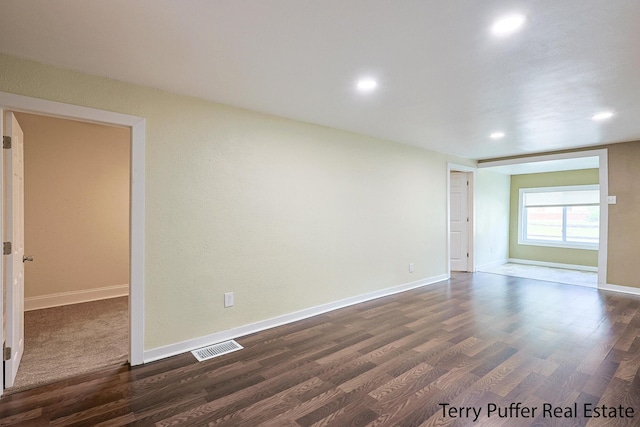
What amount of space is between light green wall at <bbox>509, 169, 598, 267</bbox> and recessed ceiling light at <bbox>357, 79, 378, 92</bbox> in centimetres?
688

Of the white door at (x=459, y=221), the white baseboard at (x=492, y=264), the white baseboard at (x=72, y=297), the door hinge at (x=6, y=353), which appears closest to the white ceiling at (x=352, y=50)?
the door hinge at (x=6, y=353)

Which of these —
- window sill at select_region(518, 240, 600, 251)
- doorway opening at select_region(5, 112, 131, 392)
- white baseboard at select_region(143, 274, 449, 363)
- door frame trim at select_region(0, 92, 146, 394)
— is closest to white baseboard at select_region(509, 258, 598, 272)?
window sill at select_region(518, 240, 600, 251)

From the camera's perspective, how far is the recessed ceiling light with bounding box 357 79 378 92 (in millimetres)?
2561

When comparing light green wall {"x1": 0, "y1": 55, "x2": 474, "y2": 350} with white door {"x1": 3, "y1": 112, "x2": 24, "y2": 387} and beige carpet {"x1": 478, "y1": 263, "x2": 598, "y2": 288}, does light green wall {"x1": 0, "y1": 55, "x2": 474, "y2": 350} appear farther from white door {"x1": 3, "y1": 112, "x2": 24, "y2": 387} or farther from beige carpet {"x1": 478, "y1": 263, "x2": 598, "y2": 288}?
beige carpet {"x1": 478, "y1": 263, "x2": 598, "y2": 288}

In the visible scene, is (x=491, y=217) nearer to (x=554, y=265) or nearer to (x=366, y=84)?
(x=554, y=265)

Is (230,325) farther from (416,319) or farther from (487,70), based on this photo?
(487,70)

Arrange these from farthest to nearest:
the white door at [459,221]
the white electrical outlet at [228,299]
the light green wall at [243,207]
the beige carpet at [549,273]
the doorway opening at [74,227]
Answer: the white door at [459,221], the beige carpet at [549,273], the doorway opening at [74,227], the white electrical outlet at [228,299], the light green wall at [243,207]

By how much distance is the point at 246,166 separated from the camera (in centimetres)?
324

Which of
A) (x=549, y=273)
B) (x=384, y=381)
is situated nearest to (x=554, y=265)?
(x=549, y=273)

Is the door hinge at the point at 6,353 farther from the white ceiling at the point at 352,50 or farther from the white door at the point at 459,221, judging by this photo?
the white door at the point at 459,221

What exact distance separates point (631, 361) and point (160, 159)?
4319 mm

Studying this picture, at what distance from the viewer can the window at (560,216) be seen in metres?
6.92

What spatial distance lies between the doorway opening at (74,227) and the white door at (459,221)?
5.95 metres

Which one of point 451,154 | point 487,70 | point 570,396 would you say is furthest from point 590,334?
point 451,154
